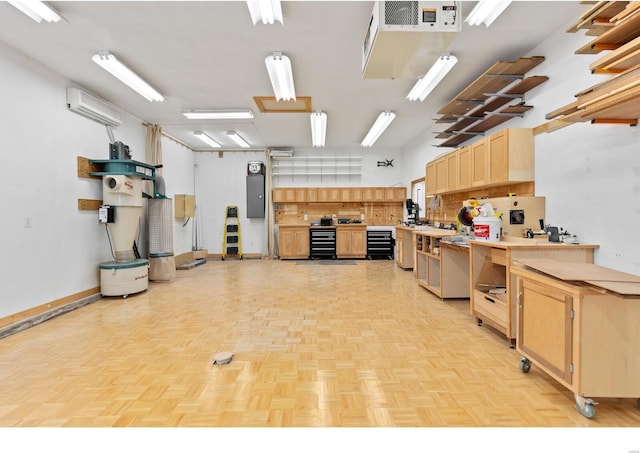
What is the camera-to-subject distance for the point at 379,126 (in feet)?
21.7

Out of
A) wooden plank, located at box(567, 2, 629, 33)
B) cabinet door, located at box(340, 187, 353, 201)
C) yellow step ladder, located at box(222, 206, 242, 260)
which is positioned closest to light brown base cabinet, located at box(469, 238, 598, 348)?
wooden plank, located at box(567, 2, 629, 33)

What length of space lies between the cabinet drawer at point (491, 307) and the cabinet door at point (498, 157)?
4.69 feet

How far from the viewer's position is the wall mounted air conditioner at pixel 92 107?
14.3 ft

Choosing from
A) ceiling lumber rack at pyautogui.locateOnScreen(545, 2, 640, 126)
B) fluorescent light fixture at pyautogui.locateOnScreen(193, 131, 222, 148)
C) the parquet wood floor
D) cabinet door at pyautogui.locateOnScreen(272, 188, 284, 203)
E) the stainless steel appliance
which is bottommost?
the parquet wood floor

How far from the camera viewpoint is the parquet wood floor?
186cm

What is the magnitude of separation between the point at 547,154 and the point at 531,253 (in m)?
1.34

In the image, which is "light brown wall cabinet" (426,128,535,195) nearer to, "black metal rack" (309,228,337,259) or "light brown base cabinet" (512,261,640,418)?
"light brown base cabinet" (512,261,640,418)

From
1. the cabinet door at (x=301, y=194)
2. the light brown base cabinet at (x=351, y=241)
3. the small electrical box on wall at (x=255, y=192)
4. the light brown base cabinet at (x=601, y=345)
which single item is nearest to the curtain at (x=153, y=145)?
the small electrical box on wall at (x=255, y=192)

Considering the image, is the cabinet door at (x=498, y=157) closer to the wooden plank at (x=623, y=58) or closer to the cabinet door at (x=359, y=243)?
Answer: the wooden plank at (x=623, y=58)

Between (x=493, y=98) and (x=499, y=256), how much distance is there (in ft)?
7.41

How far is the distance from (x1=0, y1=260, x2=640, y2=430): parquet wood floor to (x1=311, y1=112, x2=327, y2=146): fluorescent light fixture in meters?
3.58
